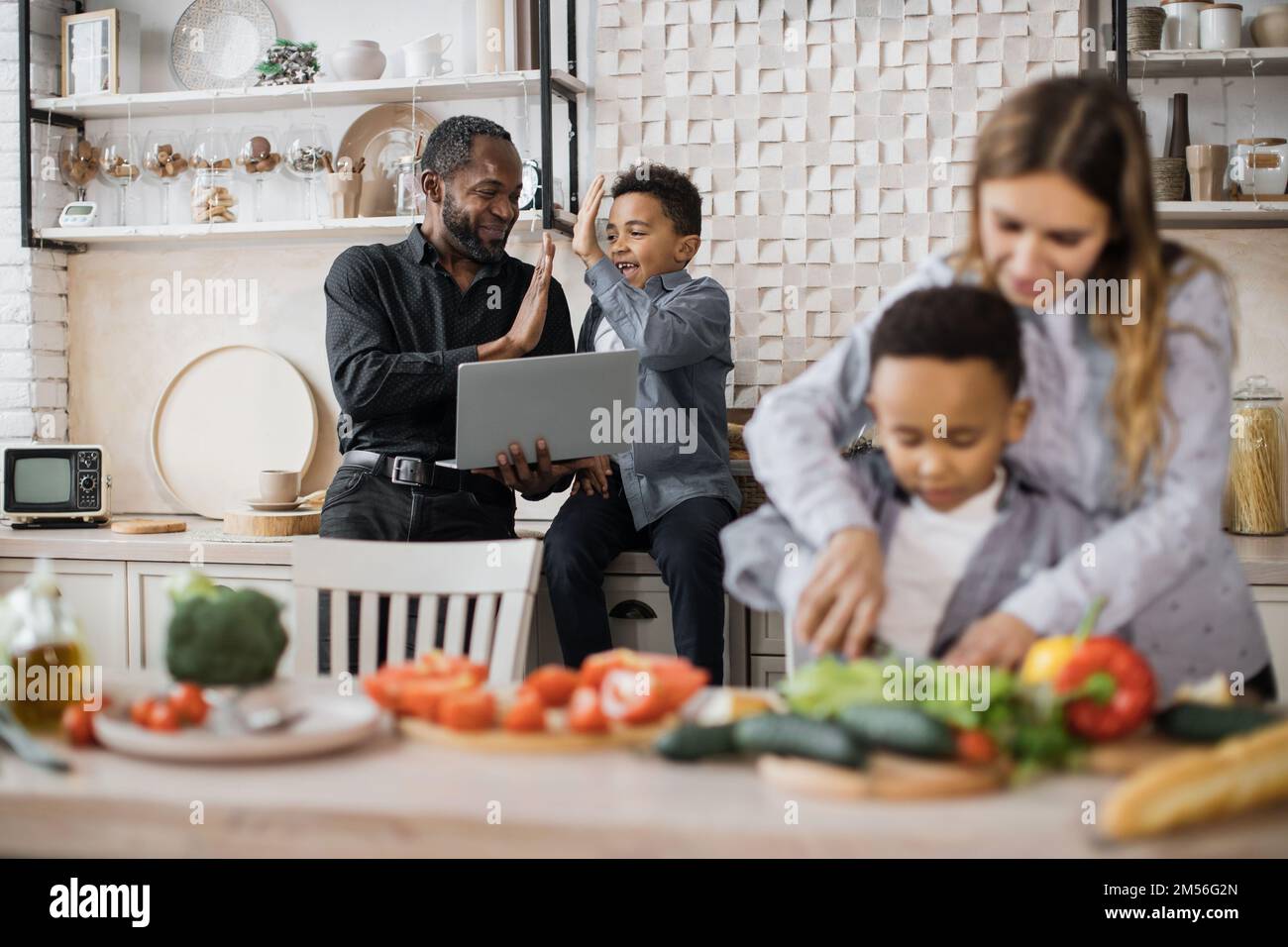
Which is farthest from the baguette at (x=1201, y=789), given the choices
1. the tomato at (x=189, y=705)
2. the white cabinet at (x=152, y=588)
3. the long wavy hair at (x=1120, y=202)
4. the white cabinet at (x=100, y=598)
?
the white cabinet at (x=100, y=598)

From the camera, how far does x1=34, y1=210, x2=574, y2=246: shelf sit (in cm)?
298

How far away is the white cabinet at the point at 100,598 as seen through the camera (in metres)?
2.88

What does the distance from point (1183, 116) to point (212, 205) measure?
2295 millimetres

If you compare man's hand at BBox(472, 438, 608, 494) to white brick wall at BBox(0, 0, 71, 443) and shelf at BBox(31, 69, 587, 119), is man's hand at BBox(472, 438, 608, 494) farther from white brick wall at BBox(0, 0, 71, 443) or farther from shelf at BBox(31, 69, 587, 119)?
white brick wall at BBox(0, 0, 71, 443)

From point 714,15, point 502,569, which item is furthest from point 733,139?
point 502,569

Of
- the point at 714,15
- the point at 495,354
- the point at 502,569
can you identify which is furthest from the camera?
the point at 714,15

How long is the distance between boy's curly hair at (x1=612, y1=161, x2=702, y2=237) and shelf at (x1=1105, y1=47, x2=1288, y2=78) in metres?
0.94

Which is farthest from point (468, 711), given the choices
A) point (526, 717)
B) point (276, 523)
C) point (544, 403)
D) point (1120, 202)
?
point (276, 523)

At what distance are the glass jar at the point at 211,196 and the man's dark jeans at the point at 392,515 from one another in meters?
0.90

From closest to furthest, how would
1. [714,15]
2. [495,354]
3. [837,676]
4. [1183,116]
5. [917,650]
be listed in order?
[837,676]
[917,650]
[495,354]
[1183,116]
[714,15]
